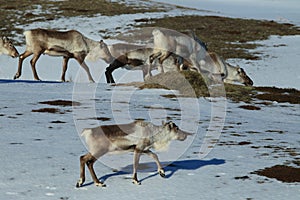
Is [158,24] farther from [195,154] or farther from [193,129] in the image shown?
[195,154]

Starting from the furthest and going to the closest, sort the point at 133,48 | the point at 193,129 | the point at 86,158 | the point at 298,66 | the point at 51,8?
the point at 51,8
the point at 298,66
the point at 133,48
the point at 193,129
the point at 86,158

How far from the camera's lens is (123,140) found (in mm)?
11258

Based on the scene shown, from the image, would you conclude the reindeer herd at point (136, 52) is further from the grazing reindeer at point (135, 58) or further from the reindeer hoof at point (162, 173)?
the reindeer hoof at point (162, 173)

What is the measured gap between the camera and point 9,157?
13648mm

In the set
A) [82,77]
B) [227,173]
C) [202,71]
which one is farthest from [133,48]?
[227,173]

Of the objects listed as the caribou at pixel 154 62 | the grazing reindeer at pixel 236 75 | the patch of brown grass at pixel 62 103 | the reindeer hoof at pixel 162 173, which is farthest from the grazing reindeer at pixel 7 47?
the reindeer hoof at pixel 162 173

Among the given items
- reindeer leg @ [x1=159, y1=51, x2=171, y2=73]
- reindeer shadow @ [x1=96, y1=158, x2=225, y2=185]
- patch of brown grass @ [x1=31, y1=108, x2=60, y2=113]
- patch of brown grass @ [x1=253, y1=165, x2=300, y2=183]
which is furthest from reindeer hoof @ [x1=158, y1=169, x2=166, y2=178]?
reindeer leg @ [x1=159, y1=51, x2=171, y2=73]

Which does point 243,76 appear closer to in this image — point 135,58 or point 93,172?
point 135,58

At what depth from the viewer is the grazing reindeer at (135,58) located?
29062 millimetres

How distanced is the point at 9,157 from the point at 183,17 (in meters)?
59.3

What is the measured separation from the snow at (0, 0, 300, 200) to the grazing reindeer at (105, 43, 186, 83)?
230 centimetres

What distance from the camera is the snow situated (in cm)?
1153

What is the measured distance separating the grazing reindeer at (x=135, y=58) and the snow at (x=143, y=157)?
230 cm

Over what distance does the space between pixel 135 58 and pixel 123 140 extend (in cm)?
1830
